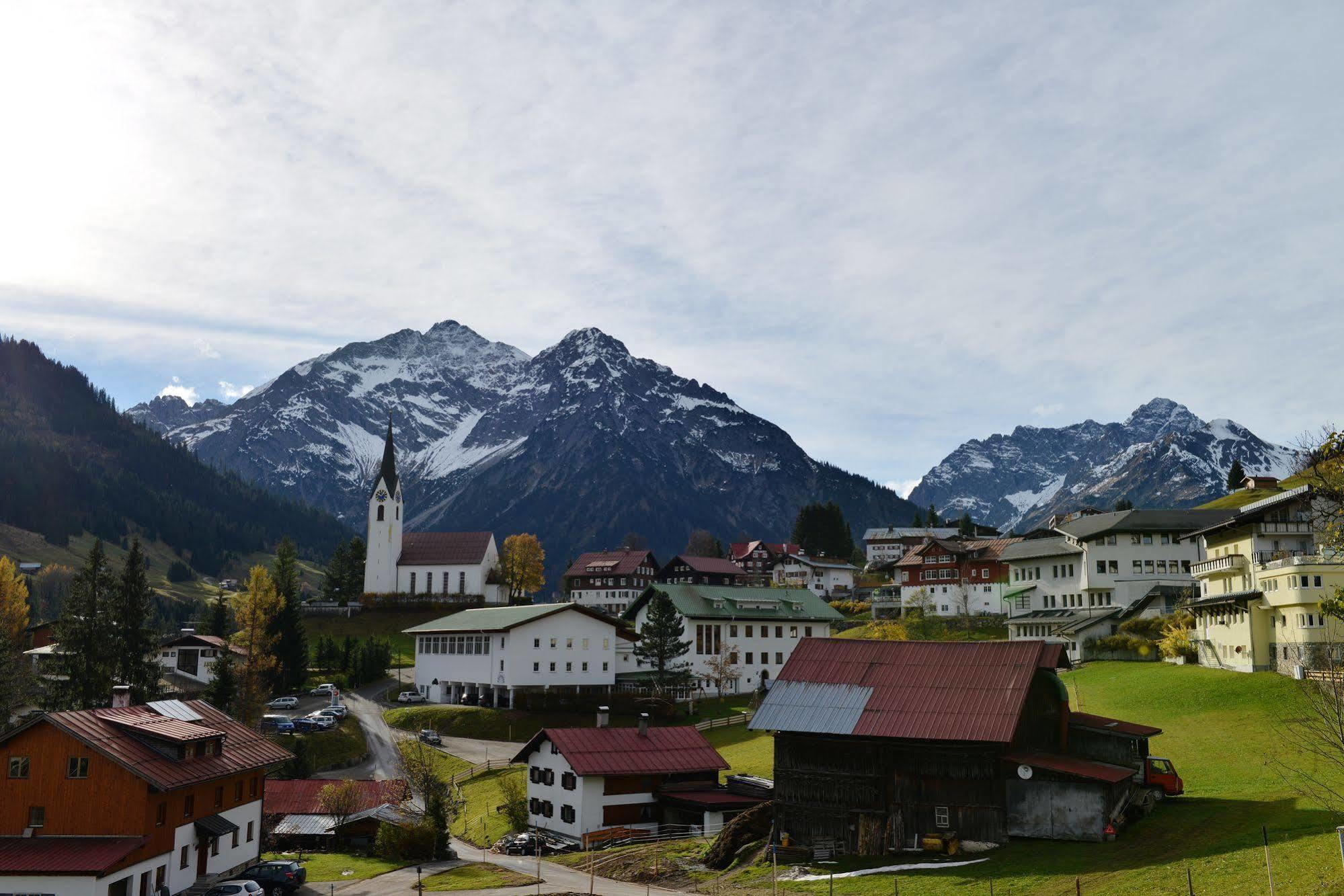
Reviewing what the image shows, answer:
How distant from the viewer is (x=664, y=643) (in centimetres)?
8919

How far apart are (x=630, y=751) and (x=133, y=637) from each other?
38859 millimetres

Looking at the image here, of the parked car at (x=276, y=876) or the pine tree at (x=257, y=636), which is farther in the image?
the pine tree at (x=257, y=636)

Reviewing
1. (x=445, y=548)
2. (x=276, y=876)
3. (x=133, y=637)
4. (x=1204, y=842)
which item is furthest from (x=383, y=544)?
(x=1204, y=842)

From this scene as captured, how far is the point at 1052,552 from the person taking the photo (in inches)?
3905

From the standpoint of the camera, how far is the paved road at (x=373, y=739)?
75.1 m

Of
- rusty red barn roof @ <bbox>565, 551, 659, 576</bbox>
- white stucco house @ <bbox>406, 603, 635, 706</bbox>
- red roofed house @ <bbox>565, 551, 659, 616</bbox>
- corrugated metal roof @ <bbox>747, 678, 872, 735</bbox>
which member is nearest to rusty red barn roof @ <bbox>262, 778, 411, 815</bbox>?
corrugated metal roof @ <bbox>747, 678, 872, 735</bbox>

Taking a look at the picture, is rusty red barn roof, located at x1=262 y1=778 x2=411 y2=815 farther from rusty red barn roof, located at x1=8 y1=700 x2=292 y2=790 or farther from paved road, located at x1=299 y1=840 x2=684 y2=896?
paved road, located at x1=299 y1=840 x2=684 y2=896

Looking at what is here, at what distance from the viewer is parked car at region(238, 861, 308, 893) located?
44094 millimetres

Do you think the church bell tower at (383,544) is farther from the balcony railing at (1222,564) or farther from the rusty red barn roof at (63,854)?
the rusty red barn roof at (63,854)

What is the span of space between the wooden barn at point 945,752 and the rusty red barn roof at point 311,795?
24900 millimetres

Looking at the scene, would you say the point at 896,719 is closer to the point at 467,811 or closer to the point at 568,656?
the point at 467,811

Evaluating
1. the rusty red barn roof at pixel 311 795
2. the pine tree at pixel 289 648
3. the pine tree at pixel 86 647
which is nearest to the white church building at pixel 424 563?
the pine tree at pixel 289 648

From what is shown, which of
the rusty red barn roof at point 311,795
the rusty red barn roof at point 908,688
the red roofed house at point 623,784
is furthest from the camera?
the rusty red barn roof at point 311,795

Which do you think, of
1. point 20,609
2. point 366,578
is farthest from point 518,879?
point 366,578
